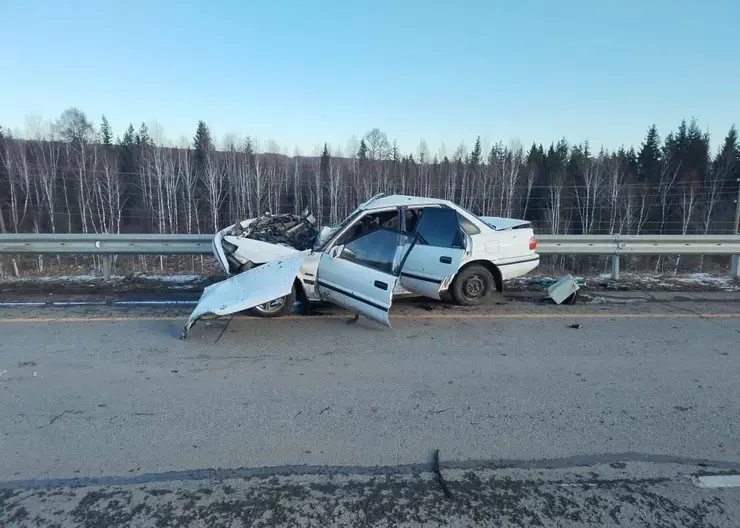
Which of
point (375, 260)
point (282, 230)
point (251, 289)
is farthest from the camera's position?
point (282, 230)

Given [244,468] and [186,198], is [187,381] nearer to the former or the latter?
[244,468]

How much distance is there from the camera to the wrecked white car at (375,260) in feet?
17.9

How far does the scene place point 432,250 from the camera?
6445 mm

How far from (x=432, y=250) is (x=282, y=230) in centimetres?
266

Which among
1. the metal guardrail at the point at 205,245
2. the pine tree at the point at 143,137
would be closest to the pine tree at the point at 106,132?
the pine tree at the point at 143,137

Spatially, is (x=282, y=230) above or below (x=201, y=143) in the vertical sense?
below

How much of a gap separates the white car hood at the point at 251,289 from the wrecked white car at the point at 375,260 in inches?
0.5

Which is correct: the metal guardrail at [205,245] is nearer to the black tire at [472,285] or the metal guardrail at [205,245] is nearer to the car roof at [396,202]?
the black tire at [472,285]

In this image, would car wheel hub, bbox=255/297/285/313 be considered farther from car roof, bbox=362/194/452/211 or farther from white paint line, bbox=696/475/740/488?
white paint line, bbox=696/475/740/488

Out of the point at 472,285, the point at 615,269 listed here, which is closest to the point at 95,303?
the point at 472,285

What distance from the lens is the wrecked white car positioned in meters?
5.45

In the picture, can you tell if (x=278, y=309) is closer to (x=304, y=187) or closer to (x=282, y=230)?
(x=282, y=230)

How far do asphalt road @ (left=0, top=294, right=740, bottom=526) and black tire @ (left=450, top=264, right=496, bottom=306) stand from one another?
3.26ft

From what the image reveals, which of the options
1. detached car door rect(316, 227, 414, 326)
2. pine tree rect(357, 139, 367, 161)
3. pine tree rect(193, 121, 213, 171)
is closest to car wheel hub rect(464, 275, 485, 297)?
detached car door rect(316, 227, 414, 326)
